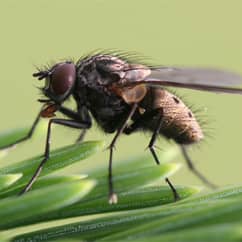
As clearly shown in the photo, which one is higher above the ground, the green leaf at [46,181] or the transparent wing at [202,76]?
the green leaf at [46,181]

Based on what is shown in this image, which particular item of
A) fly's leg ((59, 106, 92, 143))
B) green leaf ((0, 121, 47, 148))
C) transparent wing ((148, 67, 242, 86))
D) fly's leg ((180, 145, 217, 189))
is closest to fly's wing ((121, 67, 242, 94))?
transparent wing ((148, 67, 242, 86))

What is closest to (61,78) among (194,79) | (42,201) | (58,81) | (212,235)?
(58,81)

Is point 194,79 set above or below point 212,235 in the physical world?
below

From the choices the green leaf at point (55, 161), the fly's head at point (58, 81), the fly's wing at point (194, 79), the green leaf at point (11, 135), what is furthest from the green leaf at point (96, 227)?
the fly's head at point (58, 81)

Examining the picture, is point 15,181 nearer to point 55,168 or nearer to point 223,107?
point 55,168

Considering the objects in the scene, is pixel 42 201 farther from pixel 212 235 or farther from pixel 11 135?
pixel 11 135

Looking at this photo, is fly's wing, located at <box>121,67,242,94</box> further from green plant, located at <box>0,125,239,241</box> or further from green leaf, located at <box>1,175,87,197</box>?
green leaf, located at <box>1,175,87,197</box>

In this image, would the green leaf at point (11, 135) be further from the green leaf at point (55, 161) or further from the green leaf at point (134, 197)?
the green leaf at point (134, 197)
